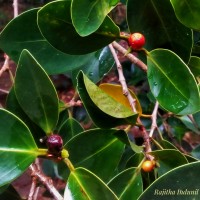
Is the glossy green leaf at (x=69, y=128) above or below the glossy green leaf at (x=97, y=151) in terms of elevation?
below

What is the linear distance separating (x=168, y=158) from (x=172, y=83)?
13 centimetres

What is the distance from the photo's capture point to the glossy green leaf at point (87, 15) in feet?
2.39

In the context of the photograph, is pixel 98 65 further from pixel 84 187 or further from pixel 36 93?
pixel 84 187

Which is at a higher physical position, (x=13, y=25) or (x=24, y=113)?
(x=13, y=25)

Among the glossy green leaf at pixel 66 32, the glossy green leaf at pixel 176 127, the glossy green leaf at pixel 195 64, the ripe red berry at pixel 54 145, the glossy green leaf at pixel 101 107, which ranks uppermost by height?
the glossy green leaf at pixel 66 32

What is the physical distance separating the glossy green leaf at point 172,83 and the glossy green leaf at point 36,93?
7.4 inches

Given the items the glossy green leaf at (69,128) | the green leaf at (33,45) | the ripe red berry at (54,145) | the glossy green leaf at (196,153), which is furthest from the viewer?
the glossy green leaf at (196,153)

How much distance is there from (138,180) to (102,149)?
108 millimetres

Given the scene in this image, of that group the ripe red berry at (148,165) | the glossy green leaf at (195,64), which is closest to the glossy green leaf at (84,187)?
the ripe red berry at (148,165)

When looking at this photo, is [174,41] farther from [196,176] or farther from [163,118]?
[163,118]

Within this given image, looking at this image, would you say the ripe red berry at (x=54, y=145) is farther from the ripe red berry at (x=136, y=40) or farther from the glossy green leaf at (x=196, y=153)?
the glossy green leaf at (x=196, y=153)

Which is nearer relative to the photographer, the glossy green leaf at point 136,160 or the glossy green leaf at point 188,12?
the glossy green leaf at point 188,12

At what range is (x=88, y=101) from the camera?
71 cm

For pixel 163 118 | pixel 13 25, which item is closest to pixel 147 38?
pixel 13 25
